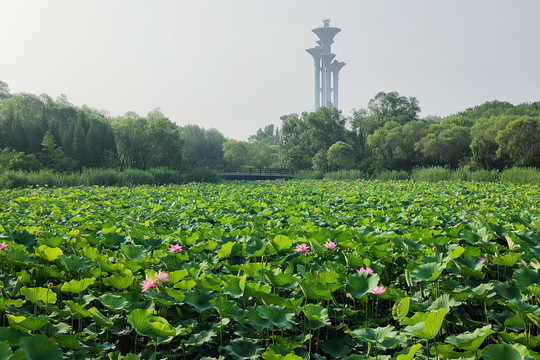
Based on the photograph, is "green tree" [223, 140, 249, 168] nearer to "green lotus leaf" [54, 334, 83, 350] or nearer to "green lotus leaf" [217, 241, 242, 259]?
"green lotus leaf" [217, 241, 242, 259]

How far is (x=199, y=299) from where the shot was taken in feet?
6.82

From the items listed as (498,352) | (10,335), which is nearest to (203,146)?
(10,335)

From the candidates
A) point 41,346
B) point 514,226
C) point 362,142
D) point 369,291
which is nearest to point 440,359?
point 369,291

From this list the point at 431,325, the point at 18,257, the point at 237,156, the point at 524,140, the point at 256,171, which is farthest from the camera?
the point at 237,156

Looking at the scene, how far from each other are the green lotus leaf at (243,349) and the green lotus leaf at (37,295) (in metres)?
0.96

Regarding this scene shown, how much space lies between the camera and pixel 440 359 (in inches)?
69.1

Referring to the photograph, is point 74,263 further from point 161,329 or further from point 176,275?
point 161,329

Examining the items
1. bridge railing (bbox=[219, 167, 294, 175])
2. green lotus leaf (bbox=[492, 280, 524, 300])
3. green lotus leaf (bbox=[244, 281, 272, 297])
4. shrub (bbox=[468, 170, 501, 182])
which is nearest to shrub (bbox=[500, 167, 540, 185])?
shrub (bbox=[468, 170, 501, 182])

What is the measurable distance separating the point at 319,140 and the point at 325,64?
109m

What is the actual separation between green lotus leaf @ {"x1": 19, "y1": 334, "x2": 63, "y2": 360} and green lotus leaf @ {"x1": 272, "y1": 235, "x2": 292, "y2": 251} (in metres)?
1.62

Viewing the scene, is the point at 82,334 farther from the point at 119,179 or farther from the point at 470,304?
the point at 119,179

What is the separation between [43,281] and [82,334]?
69cm

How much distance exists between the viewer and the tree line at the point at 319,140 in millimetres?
31250

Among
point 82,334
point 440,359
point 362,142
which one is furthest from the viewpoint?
point 362,142
